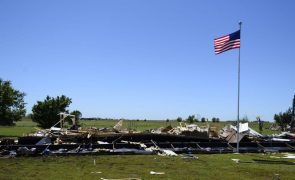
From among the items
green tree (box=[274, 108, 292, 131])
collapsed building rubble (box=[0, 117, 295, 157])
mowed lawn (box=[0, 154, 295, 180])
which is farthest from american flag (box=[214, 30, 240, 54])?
green tree (box=[274, 108, 292, 131])

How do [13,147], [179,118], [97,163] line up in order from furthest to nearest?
[179,118] → [13,147] → [97,163]

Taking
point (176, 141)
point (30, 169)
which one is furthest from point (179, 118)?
point (30, 169)

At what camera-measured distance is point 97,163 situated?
19.8 m

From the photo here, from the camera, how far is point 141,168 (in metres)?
18.0

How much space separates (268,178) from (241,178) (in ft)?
3.54

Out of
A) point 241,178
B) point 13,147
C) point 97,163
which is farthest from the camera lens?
point 13,147

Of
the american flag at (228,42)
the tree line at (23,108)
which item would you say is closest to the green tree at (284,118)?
the tree line at (23,108)

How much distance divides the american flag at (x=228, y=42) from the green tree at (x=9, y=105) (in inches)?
1063

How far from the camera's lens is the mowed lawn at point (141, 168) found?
51.9 ft

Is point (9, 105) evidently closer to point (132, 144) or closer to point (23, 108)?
point (23, 108)

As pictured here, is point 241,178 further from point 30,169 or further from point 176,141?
point 176,141

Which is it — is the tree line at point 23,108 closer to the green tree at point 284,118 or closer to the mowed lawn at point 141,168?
the mowed lawn at point 141,168

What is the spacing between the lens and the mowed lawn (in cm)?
1581

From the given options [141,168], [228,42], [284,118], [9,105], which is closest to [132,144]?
[141,168]
